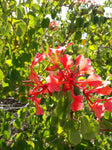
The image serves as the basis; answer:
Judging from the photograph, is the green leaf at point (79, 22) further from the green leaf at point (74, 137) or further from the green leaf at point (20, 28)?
the green leaf at point (74, 137)

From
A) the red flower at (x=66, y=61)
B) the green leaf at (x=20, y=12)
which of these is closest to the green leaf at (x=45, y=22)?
the green leaf at (x=20, y=12)

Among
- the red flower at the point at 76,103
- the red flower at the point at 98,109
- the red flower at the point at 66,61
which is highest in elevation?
the red flower at the point at 66,61

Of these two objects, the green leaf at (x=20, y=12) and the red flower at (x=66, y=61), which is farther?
the green leaf at (x=20, y=12)

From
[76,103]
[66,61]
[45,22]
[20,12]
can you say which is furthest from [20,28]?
[76,103]

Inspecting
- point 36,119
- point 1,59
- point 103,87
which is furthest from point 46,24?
point 103,87

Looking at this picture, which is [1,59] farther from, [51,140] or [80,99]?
A: [80,99]

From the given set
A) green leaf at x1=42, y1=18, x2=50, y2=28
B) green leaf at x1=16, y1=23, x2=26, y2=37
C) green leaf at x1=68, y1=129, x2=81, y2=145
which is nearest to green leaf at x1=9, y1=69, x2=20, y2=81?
green leaf at x1=16, y1=23, x2=26, y2=37

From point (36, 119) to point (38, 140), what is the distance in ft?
0.81

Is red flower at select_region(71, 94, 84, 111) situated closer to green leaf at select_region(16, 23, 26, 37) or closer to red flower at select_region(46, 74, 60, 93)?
red flower at select_region(46, 74, 60, 93)

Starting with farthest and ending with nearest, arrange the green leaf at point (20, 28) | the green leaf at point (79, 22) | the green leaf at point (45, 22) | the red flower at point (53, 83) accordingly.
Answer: the green leaf at point (79, 22) → the green leaf at point (45, 22) → the green leaf at point (20, 28) → the red flower at point (53, 83)

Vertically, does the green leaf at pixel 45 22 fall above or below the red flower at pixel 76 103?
above

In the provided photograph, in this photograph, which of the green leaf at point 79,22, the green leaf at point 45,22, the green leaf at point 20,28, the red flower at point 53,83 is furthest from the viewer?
the green leaf at point 79,22

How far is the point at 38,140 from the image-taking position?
122cm

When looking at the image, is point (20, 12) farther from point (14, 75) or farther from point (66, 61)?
point (66, 61)
